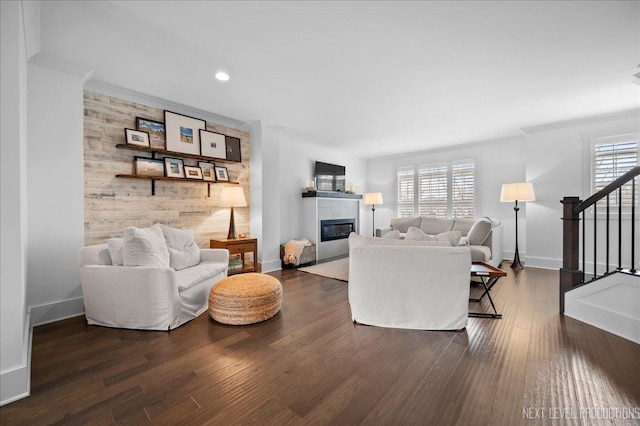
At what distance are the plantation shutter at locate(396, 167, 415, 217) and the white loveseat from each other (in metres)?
6.01

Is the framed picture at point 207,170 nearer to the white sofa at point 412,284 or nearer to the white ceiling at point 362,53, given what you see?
the white ceiling at point 362,53

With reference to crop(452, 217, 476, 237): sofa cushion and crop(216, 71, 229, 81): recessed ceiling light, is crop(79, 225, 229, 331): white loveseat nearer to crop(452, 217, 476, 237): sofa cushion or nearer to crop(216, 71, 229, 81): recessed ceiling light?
crop(216, 71, 229, 81): recessed ceiling light

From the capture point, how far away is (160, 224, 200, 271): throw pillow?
3.17 metres

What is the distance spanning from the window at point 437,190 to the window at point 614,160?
6.80ft

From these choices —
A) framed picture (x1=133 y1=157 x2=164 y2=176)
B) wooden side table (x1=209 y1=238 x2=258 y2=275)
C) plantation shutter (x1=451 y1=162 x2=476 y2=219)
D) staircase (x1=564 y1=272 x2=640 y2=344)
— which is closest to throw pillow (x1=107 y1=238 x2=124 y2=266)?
framed picture (x1=133 y1=157 x2=164 y2=176)

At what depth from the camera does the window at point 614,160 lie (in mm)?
4320

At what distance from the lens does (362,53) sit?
264 centimetres

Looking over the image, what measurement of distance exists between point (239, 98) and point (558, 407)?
4.21 m

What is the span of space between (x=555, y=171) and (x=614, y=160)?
2.41 ft

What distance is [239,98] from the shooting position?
3.74 metres

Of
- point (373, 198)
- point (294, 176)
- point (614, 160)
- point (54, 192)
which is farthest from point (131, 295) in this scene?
point (614, 160)

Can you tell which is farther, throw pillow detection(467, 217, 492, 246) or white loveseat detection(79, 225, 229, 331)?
throw pillow detection(467, 217, 492, 246)

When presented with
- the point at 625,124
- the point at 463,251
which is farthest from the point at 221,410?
the point at 625,124

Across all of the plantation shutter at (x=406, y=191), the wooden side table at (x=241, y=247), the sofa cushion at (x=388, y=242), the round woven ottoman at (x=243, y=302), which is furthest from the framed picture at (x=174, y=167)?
the plantation shutter at (x=406, y=191)
